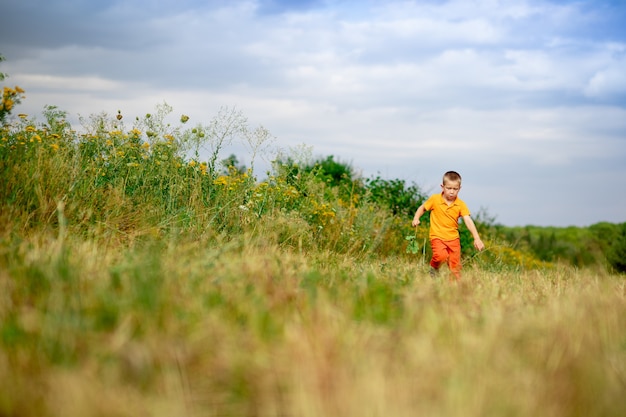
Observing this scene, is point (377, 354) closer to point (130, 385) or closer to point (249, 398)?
point (249, 398)

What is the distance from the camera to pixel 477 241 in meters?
7.37

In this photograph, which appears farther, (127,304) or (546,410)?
(127,304)

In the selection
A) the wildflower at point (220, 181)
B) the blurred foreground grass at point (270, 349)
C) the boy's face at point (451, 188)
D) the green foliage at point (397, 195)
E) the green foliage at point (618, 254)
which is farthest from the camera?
the green foliage at point (618, 254)

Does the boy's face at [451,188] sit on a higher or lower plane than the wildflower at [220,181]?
higher

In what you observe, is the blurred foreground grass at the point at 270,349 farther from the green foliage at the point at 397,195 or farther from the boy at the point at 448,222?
the green foliage at the point at 397,195

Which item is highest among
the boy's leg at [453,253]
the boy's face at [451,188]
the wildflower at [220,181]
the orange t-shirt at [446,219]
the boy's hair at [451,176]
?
the boy's hair at [451,176]

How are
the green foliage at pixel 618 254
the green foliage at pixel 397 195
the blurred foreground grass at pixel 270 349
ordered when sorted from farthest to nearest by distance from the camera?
the green foliage at pixel 618 254, the green foliage at pixel 397 195, the blurred foreground grass at pixel 270 349

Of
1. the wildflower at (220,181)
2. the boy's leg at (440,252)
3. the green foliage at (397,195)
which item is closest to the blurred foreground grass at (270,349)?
the wildflower at (220,181)

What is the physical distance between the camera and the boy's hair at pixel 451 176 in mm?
8133

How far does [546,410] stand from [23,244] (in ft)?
11.7

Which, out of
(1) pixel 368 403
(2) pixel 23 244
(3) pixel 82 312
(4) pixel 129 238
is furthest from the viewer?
(4) pixel 129 238

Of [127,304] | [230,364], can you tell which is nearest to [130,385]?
[230,364]

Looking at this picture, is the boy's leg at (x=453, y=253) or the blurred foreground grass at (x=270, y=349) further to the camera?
the boy's leg at (x=453, y=253)

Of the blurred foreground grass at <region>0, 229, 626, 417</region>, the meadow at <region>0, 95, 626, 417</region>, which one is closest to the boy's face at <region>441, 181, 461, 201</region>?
the meadow at <region>0, 95, 626, 417</region>
